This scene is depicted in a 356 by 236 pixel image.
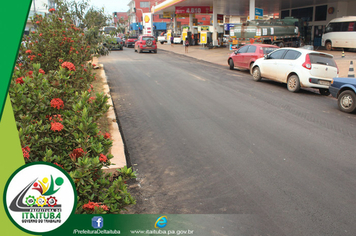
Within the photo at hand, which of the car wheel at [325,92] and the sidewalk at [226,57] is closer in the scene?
the car wheel at [325,92]

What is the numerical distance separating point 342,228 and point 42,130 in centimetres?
367

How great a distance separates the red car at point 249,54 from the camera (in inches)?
672

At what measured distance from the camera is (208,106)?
982 centimetres

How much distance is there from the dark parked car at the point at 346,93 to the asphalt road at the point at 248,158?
0.29 m

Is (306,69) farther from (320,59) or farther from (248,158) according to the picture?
(248,158)

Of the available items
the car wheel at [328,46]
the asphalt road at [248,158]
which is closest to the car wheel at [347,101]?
the asphalt road at [248,158]

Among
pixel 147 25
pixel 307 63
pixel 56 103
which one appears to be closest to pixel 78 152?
pixel 56 103

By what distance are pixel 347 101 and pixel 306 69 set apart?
3.16m

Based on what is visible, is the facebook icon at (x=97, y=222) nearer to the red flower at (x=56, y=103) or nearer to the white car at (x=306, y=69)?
the red flower at (x=56, y=103)

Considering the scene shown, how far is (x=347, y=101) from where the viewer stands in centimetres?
938

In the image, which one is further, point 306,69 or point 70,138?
point 306,69

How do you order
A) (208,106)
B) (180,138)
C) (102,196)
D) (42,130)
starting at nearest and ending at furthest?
(102,196), (42,130), (180,138), (208,106)

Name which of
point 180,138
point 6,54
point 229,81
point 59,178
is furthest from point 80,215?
point 229,81

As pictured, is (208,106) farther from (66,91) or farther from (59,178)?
(59,178)
